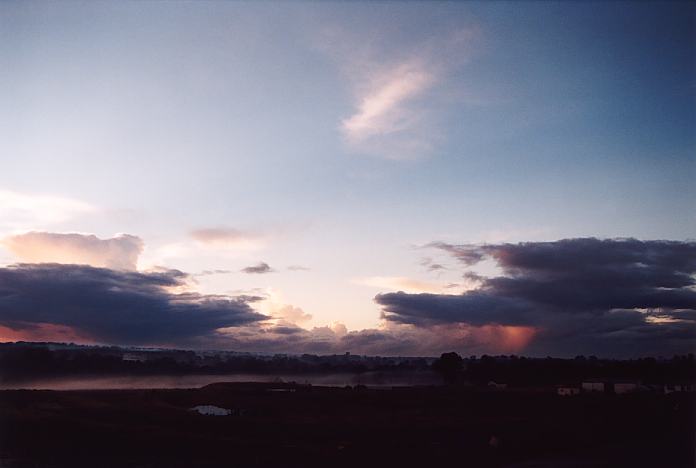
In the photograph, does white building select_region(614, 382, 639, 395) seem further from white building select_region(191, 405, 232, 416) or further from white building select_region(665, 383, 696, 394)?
white building select_region(191, 405, 232, 416)

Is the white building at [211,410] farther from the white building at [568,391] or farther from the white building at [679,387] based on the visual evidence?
the white building at [679,387]

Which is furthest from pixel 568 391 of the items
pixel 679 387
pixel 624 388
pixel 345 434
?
pixel 345 434

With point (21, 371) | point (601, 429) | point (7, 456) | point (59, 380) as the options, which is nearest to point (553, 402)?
point (601, 429)

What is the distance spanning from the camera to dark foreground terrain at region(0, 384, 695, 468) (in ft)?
129

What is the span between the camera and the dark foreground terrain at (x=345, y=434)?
39.4m

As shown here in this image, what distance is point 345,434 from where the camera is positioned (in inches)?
2000

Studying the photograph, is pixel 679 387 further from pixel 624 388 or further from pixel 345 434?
pixel 345 434

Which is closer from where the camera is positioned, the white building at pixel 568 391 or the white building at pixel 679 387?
the white building at pixel 568 391

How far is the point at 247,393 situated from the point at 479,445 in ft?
206

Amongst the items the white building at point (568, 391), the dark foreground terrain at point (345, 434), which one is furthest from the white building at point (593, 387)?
the dark foreground terrain at point (345, 434)

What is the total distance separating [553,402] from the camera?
8262 centimetres

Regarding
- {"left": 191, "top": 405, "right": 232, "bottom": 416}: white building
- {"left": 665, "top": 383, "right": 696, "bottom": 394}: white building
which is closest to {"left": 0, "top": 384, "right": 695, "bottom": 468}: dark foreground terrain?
{"left": 191, "top": 405, "right": 232, "bottom": 416}: white building

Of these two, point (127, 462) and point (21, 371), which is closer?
point (127, 462)

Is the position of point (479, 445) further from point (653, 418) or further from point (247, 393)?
point (247, 393)
